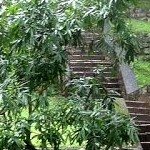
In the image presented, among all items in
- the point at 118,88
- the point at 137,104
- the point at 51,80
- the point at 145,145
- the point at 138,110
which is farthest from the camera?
the point at 118,88

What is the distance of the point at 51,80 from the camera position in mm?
3680

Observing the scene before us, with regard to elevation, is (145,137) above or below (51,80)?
below

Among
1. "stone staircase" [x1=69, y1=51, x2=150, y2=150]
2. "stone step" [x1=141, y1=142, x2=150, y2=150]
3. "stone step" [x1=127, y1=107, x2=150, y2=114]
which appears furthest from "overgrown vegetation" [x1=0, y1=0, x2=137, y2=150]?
"stone step" [x1=127, y1=107, x2=150, y2=114]

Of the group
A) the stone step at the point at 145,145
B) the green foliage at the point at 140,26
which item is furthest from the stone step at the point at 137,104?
the green foliage at the point at 140,26

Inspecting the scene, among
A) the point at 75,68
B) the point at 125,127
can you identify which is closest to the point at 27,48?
the point at 125,127

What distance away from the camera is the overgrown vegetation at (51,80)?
3441 millimetres

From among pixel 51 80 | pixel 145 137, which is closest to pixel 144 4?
pixel 145 137

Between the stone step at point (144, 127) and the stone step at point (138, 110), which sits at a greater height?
the stone step at point (138, 110)

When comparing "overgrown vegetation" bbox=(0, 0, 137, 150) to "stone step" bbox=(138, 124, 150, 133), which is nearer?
"overgrown vegetation" bbox=(0, 0, 137, 150)

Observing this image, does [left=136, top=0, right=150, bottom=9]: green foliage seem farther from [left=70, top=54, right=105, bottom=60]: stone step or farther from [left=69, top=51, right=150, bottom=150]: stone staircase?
[left=69, top=51, right=150, bottom=150]: stone staircase

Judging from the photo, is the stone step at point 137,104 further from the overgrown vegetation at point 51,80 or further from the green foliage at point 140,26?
the overgrown vegetation at point 51,80

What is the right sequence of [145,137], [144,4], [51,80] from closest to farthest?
[51,80]
[145,137]
[144,4]

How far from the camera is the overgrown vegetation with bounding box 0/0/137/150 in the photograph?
3441mm

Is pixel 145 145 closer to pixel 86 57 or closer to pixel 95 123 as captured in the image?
pixel 95 123
